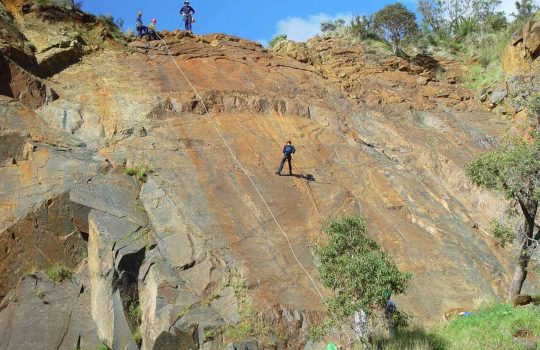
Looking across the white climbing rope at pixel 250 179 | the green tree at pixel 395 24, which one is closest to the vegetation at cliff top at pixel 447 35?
the green tree at pixel 395 24

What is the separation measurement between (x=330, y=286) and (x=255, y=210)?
4.82 meters

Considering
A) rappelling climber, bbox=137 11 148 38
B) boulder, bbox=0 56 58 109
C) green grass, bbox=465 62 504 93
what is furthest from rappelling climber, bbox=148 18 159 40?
green grass, bbox=465 62 504 93

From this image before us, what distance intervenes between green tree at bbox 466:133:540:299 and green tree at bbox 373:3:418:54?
60.2ft

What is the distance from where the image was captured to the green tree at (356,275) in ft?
36.3

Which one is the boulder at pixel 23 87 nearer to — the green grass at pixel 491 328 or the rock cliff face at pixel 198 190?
the rock cliff face at pixel 198 190

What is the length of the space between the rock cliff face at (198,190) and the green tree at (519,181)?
1348mm

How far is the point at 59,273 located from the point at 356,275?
7723mm

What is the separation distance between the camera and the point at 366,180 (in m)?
19.0

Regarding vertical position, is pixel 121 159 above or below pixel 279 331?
above

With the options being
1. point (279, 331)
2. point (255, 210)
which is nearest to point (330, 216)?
point (255, 210)

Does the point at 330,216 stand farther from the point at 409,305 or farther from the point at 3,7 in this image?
the point at 3,7

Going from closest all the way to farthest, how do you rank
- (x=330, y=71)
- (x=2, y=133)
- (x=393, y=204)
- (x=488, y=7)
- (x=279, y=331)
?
(x=279, y=331), (x=2, y=133), (x=393, y=204), (x=330, y=71), (x=488, y=7)

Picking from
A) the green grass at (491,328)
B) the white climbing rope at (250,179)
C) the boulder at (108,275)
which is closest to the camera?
the green grass at (491,328)

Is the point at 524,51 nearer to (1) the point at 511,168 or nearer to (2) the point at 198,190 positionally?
(1) the point at 511,168
